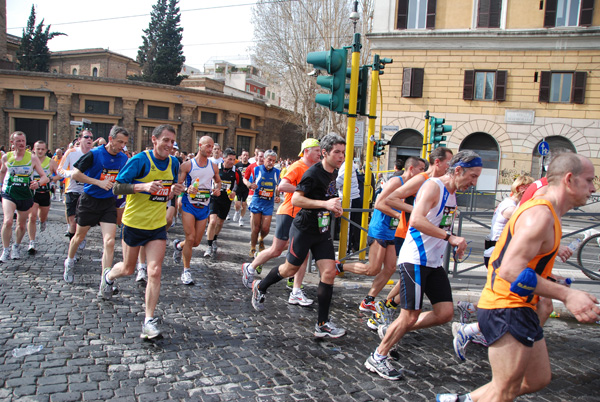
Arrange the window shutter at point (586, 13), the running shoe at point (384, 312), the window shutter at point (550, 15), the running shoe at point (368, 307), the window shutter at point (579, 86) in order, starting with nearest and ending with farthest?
the running shoe at point (384, 312)
the running shoe at point (368, 307)
the window shutter at point (586, 13)
the window shutter at point (579, 86)
the window shutter at point (550, 15)

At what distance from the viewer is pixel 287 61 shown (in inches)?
1287

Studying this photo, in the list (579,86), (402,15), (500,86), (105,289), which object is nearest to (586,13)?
(579,86)

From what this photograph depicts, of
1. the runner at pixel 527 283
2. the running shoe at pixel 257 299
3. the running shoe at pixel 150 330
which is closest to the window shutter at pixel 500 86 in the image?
the running shoe at pixel 257 299

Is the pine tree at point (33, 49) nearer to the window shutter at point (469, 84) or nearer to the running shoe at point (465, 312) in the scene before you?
the window shutter at point (469, 84)

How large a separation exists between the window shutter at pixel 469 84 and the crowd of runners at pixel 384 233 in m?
19.4

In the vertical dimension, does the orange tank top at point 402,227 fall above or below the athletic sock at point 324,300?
above

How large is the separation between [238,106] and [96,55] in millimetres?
21420

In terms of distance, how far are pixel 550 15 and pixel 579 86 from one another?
3.91 meters

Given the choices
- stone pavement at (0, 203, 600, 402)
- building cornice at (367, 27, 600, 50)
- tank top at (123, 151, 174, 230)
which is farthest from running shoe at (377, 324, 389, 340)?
building cornice at (367, 27, 600, 50)

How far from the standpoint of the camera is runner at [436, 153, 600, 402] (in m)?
2.49

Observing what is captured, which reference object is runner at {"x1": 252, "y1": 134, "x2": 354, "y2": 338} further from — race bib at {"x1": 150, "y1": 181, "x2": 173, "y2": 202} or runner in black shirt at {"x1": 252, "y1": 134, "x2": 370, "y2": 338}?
race bib at {"x1": 150, "y1": 181, "x2": 173, "y2": 202}

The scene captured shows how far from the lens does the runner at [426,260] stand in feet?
12.1

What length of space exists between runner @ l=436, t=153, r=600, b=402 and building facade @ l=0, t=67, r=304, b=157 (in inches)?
1427

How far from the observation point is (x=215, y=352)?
4.09 m
